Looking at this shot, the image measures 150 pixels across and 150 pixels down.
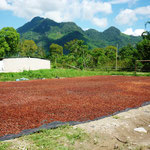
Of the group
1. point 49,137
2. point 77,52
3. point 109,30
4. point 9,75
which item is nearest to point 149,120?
point 49,137

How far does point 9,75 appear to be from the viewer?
47.2 feet

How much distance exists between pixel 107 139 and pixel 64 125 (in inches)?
34.1

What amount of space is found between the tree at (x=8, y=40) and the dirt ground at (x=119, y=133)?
3247cm

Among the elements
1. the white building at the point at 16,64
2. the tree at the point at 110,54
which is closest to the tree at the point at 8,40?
the white building at the point at 16,64

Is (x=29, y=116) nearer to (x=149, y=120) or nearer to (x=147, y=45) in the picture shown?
(x=149, y=120)

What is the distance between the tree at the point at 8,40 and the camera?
1269 inches

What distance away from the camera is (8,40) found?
111ft

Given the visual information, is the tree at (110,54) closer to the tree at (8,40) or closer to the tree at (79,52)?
the tree at (79,52)

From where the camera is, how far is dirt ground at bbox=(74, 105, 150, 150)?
2.21 metres

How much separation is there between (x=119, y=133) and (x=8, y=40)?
3604 cm

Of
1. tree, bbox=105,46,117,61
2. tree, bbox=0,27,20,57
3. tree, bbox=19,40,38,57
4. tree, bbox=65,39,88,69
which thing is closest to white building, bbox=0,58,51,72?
tree, bbox=65,39,88,69

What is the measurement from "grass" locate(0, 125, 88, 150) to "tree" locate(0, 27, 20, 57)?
32.5m

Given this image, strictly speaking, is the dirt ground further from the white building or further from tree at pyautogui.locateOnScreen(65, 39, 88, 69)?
tree at pyautogui.locateOnScreen(65, 39, 88, 69)

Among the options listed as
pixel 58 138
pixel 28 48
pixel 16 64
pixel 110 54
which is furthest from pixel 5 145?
pixel 28 48
